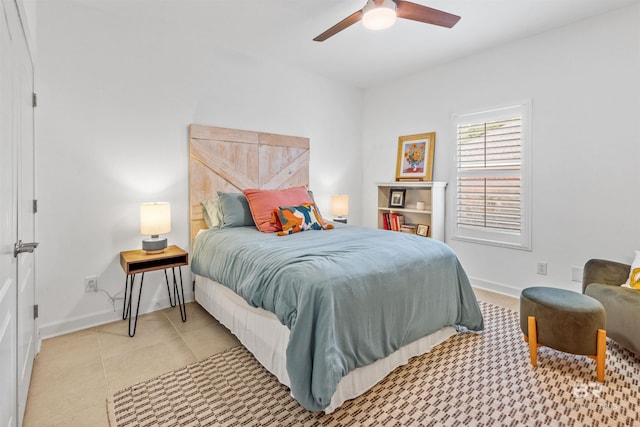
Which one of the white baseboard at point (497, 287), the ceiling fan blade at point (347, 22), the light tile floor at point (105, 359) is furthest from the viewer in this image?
the white baseboard at point (497, 287)

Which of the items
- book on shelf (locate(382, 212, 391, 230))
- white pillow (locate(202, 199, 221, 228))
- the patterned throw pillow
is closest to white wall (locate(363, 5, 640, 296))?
book on shelf (locate(382, 212, 391, 230))

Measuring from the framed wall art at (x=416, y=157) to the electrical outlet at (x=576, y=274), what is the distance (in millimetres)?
1725

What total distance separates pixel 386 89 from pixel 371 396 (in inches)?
157

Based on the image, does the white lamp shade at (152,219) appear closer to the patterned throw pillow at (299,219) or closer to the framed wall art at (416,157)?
the patterned throw pillow at (299,219)

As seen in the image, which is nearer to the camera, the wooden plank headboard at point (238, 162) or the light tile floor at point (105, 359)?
the light tile floor at point (105, 359)

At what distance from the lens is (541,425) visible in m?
1.54

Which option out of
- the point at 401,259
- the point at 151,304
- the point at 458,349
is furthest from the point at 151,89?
the point at 458,349

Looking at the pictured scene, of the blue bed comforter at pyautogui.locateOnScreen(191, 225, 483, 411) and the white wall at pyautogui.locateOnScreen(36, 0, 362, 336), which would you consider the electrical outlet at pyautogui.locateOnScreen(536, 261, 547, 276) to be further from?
the white wall at pyautogui.locateOnScreen(36, 0, 362, 336)

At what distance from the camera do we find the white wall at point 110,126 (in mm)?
2520

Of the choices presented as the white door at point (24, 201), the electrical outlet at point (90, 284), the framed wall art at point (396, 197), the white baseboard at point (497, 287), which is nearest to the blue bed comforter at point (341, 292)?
the electrical outlet at point (90, 284)

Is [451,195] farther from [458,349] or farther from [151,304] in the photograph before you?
[151,304]

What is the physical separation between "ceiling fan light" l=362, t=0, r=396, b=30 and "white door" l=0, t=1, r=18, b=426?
6.07 ft

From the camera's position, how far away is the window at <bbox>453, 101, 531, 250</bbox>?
328 centimetres

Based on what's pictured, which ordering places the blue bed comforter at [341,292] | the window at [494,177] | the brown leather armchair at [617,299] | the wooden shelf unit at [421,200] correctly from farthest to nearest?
the wooden shelf unit at [421,200], the window at [494,177], the brown leather armchair at [617,299], the blue bed comforter at [341,292]
